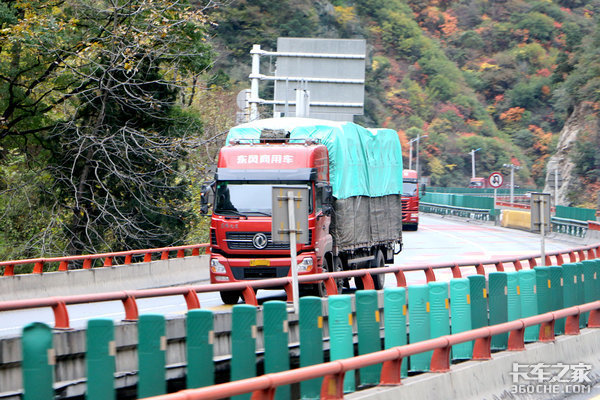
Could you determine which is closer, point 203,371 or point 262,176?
point 203,371

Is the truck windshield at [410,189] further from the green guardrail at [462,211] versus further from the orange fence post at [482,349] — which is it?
the orange fence post at [482,349]

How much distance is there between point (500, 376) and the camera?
10.9 m

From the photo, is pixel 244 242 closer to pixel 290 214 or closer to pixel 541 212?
pixel 290 214

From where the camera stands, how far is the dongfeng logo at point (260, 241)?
18.3 meters

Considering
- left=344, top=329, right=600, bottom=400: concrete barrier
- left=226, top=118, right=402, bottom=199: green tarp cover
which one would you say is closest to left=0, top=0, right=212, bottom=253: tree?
left=226, top=118, right=402, bottom=199: green tarp cover

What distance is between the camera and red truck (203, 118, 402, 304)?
18.4 metres

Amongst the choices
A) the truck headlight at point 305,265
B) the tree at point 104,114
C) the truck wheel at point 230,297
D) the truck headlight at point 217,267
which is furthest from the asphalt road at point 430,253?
the tree at point 104,114

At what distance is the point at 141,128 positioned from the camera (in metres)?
32.0

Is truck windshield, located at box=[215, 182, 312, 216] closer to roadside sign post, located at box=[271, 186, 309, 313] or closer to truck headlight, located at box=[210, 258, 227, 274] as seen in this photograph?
truck headlight, located at box=[210, 258, 227, 274]

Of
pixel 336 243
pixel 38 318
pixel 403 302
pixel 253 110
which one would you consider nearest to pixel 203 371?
pixel 403 302

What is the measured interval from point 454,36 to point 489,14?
890 cm

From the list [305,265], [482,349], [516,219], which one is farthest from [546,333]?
[516,219]

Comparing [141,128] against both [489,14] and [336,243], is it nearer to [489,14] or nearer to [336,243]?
[336,243]

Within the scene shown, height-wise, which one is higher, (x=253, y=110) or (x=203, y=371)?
(x=253, y=110)
